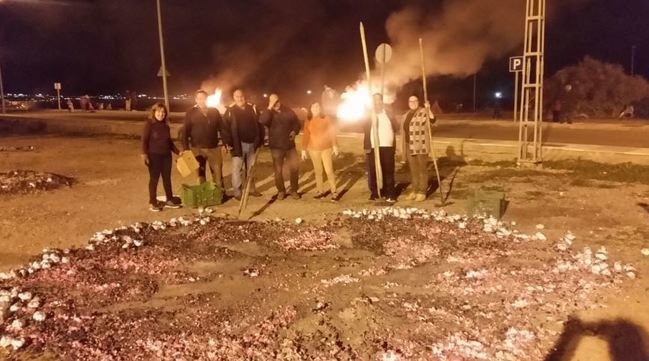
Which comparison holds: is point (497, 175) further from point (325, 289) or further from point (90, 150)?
point (90, 150)

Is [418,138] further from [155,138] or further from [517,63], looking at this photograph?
[517,63]

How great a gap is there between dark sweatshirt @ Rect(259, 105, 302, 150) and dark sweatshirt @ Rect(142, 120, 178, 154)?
63.4 inches

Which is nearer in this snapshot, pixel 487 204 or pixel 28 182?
pixel 487 204

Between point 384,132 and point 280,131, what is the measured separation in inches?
69.2

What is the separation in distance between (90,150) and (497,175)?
42.4 feet

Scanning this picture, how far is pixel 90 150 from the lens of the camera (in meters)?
19.9

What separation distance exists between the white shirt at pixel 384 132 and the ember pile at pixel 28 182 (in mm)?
6746

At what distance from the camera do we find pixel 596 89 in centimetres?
3622

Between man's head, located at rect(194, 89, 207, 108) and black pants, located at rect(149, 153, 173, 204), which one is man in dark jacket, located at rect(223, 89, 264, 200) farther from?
black pants, located at rect(149, 153, 173, 204)

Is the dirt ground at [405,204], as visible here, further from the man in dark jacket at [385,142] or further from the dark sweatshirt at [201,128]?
the dark sweatshirt at [201,128]

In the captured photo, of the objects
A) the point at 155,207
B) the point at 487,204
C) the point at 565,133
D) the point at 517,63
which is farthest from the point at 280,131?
the point at 565,133

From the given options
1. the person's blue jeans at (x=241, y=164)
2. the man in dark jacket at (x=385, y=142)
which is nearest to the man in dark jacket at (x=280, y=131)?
the person's blue jeans at (x=241, y=164)

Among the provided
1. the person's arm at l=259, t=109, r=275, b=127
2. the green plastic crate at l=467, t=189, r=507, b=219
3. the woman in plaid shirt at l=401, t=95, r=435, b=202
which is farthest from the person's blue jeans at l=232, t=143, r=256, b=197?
the green plastic crate at l=467, t=189, r=507, b=219

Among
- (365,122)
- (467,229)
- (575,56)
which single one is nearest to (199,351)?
(467,229)
